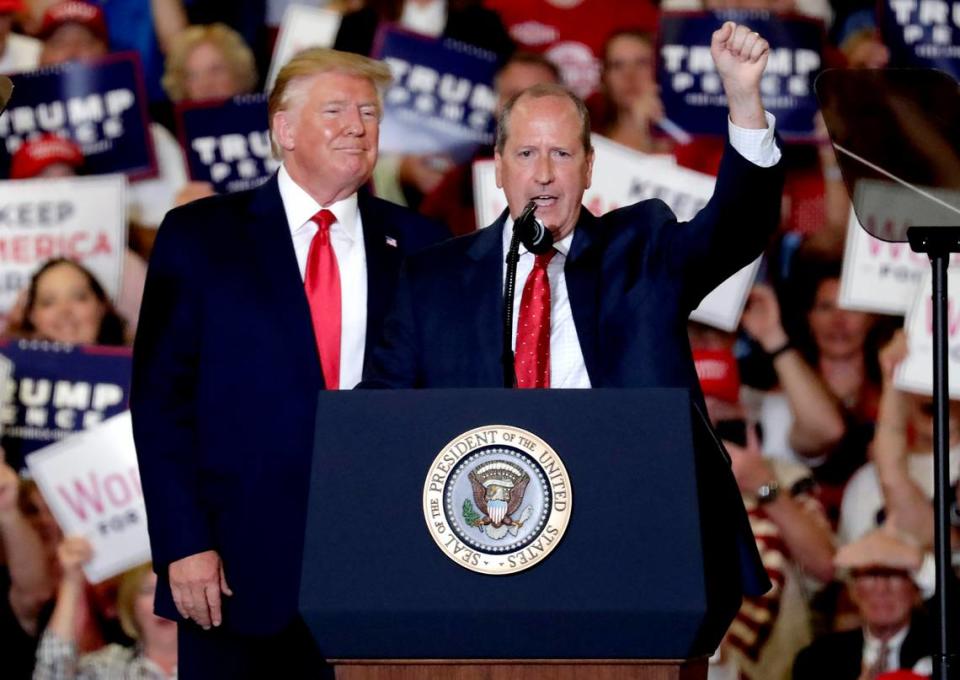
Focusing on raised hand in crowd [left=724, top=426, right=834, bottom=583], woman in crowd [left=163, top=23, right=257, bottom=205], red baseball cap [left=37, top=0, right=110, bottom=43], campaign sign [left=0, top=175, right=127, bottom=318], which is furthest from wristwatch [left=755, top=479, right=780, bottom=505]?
red baseball cap [left=37, top=0, right=110, bottom=43]

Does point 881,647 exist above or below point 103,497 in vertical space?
below

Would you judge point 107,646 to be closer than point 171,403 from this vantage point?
No

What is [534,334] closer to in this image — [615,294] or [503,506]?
[615,294]

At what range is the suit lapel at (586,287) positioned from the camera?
2143mm

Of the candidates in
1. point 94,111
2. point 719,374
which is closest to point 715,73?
point 719,374

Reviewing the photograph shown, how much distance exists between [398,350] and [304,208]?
0.58 m

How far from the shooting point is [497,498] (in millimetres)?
1776

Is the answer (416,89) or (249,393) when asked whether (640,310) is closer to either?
(249,393)

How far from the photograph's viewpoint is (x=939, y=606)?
2.31 m

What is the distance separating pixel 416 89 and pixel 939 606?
8.63 ft

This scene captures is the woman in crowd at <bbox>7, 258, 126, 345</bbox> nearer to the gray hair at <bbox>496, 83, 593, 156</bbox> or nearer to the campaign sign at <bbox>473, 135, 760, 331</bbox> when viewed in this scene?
the campaign sign at <bbox>473, 135, 760, 331</bbox>

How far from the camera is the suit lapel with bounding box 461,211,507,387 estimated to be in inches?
83.3

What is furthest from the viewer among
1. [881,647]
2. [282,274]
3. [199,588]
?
[881,647]

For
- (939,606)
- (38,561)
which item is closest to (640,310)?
(939,606)
